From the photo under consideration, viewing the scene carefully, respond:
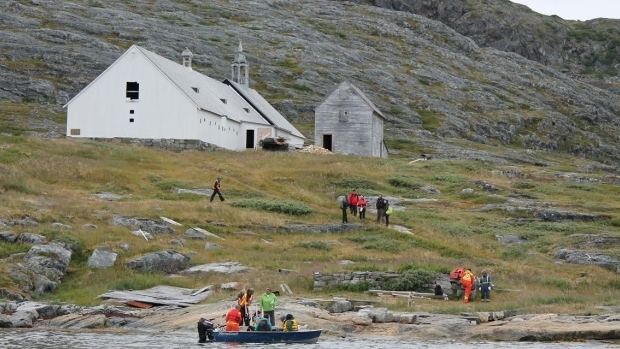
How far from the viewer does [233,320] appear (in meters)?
37.5

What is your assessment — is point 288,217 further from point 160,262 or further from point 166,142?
point 166,142

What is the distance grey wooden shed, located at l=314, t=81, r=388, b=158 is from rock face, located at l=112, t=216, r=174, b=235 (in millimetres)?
56141

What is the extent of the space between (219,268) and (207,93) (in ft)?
164

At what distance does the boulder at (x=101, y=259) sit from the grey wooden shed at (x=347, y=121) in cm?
6359

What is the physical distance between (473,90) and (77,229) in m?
145

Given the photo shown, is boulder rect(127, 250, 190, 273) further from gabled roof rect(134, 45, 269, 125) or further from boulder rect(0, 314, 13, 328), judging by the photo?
gabled roof rect(134, 45, 269, 125)

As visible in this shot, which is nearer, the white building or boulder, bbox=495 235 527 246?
boulder, bbox=495 235 527 246

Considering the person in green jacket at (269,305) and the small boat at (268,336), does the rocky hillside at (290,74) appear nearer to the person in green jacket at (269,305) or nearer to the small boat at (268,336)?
the person in green jacket at (269,305)

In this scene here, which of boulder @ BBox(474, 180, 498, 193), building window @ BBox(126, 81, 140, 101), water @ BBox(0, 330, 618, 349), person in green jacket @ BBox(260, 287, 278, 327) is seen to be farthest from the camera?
building window @ BBox(126, 81, 140, 101)

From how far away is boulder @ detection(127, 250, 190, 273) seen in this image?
4897 cm

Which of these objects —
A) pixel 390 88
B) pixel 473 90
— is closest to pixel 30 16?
pixel 390 88

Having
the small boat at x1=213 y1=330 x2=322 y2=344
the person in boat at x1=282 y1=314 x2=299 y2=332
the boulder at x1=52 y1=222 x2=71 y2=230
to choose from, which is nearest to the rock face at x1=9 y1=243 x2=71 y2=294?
the boulder at x1=52 y1=222 x2=71 y2=230

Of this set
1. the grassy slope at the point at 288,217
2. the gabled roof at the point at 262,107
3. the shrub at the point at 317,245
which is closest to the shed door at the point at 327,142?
the gabled roof at the point at 262,107

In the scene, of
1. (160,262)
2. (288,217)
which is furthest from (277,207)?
(160,262)
